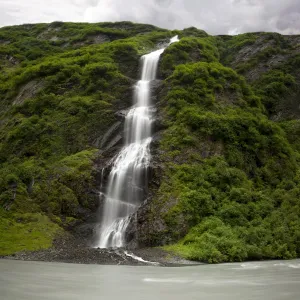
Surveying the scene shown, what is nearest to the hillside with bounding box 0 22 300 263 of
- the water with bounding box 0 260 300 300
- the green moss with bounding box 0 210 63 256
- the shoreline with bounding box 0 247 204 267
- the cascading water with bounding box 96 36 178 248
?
the green moss with bounding box 0 210 63 256

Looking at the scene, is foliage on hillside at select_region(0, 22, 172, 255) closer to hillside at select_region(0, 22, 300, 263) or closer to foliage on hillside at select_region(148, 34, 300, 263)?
hillside at select_region(0, 22, 300, 263)

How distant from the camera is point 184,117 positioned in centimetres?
3525

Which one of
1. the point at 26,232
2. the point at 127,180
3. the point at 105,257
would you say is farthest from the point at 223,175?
the point at 26,232

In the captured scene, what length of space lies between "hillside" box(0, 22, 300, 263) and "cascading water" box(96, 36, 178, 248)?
84 centimetres

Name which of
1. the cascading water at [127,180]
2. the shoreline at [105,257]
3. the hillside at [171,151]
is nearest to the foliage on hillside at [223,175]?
the hillside at [171,151]

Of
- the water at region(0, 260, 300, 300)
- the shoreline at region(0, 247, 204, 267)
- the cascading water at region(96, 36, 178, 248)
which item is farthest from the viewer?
the cascading water at region(96, 36, 178, 248)

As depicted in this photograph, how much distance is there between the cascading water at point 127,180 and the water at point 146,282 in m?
7.51

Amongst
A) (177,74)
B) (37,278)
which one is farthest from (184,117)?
(37,278)

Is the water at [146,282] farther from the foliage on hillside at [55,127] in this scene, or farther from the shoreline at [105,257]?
the foliage on hillside at [55,127]

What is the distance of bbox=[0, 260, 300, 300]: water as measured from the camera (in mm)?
12664

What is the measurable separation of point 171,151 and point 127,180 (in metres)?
4.46

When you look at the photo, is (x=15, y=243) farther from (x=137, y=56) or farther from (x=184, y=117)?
(x=137, y=56)

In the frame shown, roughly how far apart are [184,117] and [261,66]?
2346 centimetres

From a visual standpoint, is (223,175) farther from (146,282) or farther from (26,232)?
(146,282)
